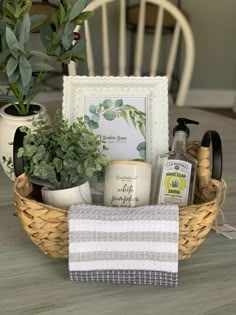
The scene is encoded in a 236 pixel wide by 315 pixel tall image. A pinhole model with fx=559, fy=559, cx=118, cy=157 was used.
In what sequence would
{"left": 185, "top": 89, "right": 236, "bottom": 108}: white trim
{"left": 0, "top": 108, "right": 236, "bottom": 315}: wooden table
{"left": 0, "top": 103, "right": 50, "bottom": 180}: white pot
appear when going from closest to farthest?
{"left": 0, "top": 108, "right": 236, "bottom": 315}: wooden table < {"left": 0, "top": 103, "right": 50, "bottom": 180}: white pot < {"left": 185, "top": 89, "right": 236, "bottom": 108}: white trim

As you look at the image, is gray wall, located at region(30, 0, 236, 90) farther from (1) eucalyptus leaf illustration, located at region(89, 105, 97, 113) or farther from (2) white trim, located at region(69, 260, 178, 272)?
(2) white trim, located at region(69, 260, 178, 272)

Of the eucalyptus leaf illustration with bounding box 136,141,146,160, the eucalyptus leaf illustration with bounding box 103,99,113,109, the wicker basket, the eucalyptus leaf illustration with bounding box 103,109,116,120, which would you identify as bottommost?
the wicker basket

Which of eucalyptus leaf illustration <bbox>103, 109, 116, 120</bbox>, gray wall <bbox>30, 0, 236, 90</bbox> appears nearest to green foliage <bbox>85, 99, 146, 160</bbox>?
eucalyptus leaf illustration <bbox>103, 109, 116, 120</bbox>

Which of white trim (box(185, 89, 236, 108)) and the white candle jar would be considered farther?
white trim (box(185, 89, 236, 108))

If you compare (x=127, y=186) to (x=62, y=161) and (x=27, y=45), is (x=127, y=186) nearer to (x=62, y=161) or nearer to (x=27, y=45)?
(x=62, y=161)

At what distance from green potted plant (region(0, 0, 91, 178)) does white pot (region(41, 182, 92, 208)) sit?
204 mm

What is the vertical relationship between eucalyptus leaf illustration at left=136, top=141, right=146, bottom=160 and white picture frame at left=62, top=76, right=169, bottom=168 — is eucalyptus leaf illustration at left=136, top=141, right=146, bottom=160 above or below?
below

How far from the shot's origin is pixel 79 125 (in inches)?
35.2

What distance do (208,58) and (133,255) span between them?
3.33 metres

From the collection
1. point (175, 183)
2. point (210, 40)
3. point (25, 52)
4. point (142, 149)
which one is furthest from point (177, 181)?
point (210, 40)

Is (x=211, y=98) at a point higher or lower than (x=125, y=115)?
lower

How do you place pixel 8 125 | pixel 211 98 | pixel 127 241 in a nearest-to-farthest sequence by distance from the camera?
pixel 127 241
pixel 8 125
pixel 211 98

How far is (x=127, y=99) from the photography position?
100 cm

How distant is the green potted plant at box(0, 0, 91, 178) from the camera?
3.04 ft
